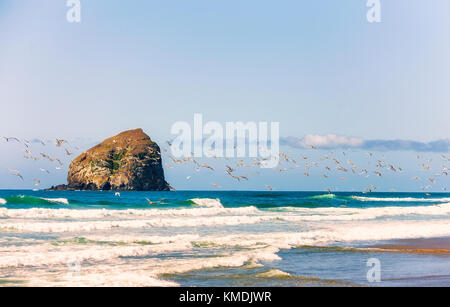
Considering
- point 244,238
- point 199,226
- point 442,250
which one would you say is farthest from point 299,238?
point 199,226

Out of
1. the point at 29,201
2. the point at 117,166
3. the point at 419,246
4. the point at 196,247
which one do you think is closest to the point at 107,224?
the point at 196,247

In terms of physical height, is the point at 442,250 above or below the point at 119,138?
below

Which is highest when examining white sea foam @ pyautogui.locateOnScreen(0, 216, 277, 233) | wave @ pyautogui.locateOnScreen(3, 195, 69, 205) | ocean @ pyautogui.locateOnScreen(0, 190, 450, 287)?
ocean @ pyautogui.locateOnScreen(0, 190, 450, 287)

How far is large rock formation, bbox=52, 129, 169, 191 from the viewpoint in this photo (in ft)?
337

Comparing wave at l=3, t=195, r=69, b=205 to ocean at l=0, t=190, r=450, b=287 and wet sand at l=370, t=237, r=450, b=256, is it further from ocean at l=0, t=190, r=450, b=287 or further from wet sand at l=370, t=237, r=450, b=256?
wet sand at l=370, t=237, r=450, b=256

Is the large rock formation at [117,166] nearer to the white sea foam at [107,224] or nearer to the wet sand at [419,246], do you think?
the white sea foam at [107,224]

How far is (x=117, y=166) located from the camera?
347 ft

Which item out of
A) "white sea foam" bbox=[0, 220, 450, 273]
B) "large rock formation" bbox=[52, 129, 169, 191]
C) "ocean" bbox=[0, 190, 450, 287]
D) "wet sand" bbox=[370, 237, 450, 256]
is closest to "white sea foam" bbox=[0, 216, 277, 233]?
"ocean" bbox=[0, 190, 450, 287]

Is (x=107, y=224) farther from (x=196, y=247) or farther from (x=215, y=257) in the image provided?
(x=215, y=257)

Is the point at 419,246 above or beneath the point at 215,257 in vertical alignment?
beneath

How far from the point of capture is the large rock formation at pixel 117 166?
4043 inches
